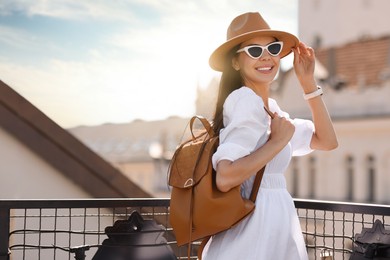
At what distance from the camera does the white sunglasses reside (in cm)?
278

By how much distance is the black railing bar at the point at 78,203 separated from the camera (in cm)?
330

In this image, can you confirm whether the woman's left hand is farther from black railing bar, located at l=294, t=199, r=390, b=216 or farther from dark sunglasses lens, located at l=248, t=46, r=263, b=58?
black railing bar, located at l=294, t=199, r=390, b=216

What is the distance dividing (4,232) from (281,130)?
1323 mm

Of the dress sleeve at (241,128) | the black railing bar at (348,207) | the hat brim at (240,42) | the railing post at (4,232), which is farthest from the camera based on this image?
the railing post at (4,232)

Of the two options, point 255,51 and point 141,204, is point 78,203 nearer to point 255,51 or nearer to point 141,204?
point 141,204

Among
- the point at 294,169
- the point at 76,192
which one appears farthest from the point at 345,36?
the point at 76,192

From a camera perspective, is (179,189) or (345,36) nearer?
(179,189)

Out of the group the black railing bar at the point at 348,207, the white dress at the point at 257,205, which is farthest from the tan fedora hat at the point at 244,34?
the black railing bar at the point at 348,207

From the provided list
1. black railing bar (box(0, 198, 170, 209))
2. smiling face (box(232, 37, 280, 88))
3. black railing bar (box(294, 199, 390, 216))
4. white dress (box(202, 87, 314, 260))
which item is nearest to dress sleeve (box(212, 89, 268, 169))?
white dress (box(202, 87, 314, 260))

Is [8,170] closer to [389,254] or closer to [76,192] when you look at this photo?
[76,192]

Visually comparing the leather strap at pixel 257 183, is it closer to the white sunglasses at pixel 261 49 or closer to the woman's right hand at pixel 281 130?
the woman's right hand at pixel 281 130

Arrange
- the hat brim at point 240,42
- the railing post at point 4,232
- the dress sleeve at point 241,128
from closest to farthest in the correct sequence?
the dress sleeve at point 241,128
the hat brim at point 240,42
the railing post at point 4,232

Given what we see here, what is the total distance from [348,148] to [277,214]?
3372 cm

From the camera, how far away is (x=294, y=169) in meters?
38.2
